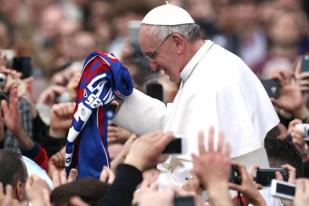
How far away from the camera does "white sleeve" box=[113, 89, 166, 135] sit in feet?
25.2

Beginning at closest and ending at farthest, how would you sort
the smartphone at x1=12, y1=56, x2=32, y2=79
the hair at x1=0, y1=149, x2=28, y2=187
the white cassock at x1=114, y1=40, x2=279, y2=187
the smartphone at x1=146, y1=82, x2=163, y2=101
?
the hair at x1=0, y1=149, x2=28, y2=187 → the white cassock at x1=114, y1=40, x2=279, y2=187 → the smartphone at x1=146, y1=82, x2=163, y2=101 → the smartphone at x1=12, y1=56, x2=32, y2=79

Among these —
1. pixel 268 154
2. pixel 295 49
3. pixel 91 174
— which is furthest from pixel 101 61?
pixel 295 49

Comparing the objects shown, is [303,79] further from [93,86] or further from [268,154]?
[93,86]

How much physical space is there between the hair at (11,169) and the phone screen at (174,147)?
1.27m

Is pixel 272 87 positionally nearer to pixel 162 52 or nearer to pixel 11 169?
pixel 162 52

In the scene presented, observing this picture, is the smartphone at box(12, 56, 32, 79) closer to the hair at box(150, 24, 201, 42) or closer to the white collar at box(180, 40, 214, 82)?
the hair at box(150, 24, 201, 42)

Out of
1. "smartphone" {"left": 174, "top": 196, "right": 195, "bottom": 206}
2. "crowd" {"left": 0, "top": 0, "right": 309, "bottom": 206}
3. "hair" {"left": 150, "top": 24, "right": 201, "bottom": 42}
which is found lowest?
"crowd" {"left": 0, "top": 0, "right": 309, "bottom": 206}

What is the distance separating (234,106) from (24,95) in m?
2.40

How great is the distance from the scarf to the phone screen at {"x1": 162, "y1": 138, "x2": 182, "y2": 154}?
1.64 metres

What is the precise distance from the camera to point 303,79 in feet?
31.2

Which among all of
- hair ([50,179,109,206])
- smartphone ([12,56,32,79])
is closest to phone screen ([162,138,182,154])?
hair ([50,179,109,206])

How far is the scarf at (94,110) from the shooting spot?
300 inches

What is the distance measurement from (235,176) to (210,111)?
1080mm

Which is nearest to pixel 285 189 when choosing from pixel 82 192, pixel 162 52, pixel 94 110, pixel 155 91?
pixel 82 192
